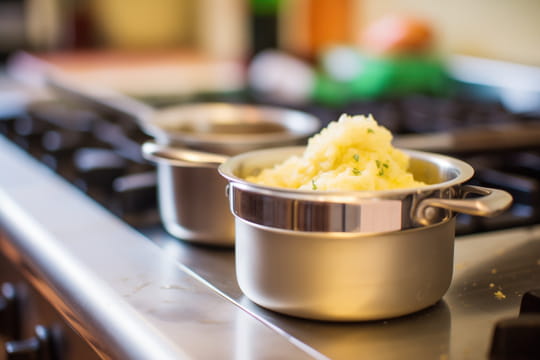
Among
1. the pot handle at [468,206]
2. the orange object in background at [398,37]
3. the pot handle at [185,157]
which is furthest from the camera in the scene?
the orange object in background at [398,37]

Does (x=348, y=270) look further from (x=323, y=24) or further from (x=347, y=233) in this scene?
(x=323, y=24)

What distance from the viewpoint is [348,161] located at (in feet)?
1.76

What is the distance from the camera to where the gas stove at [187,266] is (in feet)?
1.58

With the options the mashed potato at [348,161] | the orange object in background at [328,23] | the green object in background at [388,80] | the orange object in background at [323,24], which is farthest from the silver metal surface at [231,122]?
the orange object in background at [328,23]

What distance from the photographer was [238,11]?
414cm

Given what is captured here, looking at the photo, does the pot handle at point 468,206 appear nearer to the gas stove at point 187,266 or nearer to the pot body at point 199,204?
the gas stove at point 187,266

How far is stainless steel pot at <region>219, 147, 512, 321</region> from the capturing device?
0.46m

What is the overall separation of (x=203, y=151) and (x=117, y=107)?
582 millimetres

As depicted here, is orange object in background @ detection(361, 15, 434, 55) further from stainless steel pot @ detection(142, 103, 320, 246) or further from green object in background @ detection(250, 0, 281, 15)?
green object in background @ detection(250, 0, 281, 15)

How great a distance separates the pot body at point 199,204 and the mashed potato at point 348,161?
0.11 metres

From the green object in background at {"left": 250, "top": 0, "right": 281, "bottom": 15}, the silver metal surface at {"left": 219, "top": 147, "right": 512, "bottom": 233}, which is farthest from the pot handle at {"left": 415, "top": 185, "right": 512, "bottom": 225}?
the green object in background at {"left": 250, "top": 0, "right": 281, "bottom": 15}

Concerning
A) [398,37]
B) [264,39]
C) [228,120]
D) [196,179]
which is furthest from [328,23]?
[196,179]

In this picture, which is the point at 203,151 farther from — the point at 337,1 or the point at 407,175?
the point at 337,1

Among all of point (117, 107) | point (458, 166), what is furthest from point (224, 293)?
point (117, 107)
